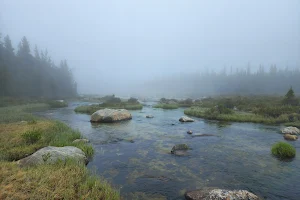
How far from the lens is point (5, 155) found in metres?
11.1

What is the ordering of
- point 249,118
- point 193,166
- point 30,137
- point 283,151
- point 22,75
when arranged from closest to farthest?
point 193,166
point 283,151
point 30,137
point 249,118
point 22,75

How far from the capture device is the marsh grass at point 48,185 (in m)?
5.62

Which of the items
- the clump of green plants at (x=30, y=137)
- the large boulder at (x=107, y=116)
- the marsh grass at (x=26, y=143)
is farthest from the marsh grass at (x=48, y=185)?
the large boulder at (x=107, y=116)

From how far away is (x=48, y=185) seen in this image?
6301 millimetres

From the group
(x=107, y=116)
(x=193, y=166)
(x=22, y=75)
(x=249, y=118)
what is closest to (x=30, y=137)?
(x=193, y=166)

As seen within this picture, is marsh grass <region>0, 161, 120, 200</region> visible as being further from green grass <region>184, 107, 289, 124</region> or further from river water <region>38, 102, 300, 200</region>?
green grass <region>184, 107, 289, 124</region>

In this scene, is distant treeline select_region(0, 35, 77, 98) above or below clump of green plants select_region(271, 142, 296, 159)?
above

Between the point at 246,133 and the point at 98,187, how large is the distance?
19.7m

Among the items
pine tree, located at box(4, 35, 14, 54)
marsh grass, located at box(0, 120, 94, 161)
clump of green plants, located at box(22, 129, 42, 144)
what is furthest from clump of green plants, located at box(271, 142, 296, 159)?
pine tree, located at box(4, 35, 14, 54)

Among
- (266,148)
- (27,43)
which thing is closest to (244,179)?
(266,148)

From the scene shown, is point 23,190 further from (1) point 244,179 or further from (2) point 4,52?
(2) point 4,52

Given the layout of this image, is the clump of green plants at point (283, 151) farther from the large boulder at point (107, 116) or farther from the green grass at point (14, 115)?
the green grass at point (14, 115)

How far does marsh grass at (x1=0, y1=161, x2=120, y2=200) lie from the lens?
562 cm

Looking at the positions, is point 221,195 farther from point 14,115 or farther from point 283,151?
point 14,115
